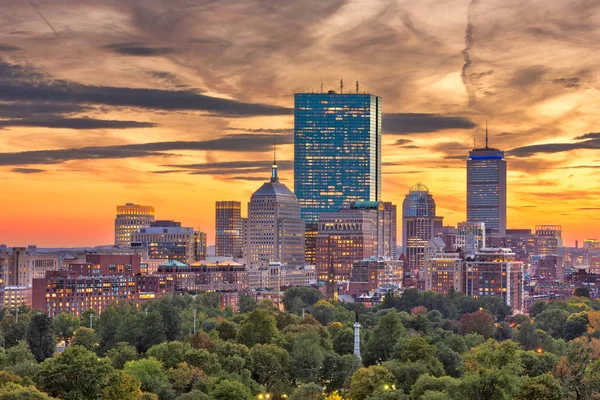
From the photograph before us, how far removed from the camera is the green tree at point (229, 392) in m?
101

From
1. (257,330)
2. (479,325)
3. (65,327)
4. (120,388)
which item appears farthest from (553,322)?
(120,388)

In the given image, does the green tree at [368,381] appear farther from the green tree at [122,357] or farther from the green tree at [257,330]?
the green tree at [257,330]

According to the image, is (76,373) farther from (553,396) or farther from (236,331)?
(236,331)

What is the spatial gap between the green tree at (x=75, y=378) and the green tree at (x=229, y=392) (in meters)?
9.84

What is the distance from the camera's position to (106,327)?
15850cm

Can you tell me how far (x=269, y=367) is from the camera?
122m

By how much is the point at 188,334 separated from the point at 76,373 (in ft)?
190

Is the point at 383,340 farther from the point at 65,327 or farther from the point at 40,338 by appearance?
Result: the point at 65,327

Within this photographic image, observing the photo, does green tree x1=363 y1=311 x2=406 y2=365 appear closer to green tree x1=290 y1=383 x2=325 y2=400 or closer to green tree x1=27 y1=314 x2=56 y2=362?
green tree x1=290 y1=383 x2=325 y2=400

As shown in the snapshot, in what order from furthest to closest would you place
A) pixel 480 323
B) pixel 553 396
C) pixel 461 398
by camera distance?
pixel 480 323 → pixel 461 398 → pixel 553 396

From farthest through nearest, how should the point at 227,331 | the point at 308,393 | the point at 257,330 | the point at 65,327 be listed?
the point at 65,327
the point at 227,331
the point at 257,330
the point at 308,393

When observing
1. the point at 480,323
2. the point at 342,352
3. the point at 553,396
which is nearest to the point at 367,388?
the point at 553,396

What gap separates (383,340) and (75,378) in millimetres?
52331

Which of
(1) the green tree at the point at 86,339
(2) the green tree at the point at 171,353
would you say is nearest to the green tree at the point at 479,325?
(1) the green tree at the point at 86,339
